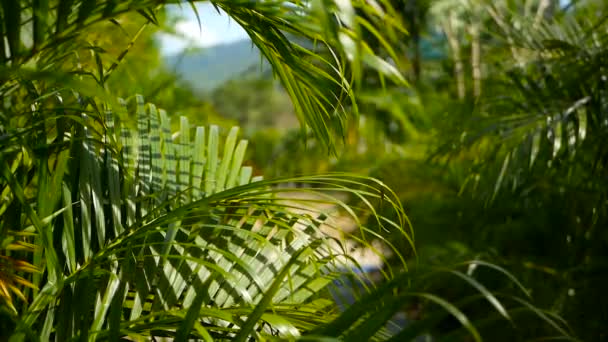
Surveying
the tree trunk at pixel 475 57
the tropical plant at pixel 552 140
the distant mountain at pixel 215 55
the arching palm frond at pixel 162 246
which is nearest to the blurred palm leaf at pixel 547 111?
A: the tropical plant at pixel 552 140

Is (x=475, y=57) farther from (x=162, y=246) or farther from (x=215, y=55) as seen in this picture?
(x=215, y=55)

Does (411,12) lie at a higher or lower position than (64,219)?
higher

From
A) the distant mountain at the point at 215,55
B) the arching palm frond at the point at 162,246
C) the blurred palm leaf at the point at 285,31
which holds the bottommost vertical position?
the arching palm frond at the point at 162,246

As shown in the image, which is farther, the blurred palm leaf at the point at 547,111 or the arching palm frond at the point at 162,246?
the blurred palm leaf at the point at 547,111

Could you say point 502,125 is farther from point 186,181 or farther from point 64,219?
point 64,219

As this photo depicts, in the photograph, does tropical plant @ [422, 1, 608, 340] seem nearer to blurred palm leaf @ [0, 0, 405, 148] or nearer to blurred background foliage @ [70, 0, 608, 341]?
blurred background foliage @ [70, 0, 608, 341]

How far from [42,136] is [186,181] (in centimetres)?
28

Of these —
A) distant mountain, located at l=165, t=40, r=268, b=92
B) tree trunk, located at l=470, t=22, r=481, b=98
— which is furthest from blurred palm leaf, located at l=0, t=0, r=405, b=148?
tree trunk, located at l=470, t=22, r=481, b=98

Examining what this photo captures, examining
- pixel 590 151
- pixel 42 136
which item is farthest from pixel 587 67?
pixel 42 136

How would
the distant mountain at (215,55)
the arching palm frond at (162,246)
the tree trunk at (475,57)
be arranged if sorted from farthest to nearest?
the tree trunk at (475,57) < the distant mountain at (215,55) < the arching palm frond at (162,246)

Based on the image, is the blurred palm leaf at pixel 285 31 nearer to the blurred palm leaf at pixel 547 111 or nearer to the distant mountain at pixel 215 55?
the distant mountain at pixel 215 55

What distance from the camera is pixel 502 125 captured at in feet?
5.76

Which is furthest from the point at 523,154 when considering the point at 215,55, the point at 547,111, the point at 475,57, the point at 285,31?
the point at 215,55

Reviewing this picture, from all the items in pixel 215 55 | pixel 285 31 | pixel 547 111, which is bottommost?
pixel 547 111
